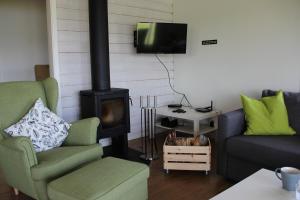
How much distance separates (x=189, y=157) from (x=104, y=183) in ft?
3.89

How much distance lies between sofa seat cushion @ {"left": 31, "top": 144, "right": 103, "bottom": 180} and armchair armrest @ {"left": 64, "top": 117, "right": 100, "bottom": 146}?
0.10 meters

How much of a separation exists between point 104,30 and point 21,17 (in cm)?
262

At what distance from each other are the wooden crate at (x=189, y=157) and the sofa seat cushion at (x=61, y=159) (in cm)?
73

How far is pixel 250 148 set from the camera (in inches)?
94.3

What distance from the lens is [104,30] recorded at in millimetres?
3133

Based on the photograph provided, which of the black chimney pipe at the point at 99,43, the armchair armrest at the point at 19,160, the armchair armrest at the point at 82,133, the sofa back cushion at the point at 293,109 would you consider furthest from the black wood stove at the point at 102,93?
the sofa back cushion at the point at 293,109

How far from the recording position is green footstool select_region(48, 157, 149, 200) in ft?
5.57

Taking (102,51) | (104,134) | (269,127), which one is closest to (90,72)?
(102,51)

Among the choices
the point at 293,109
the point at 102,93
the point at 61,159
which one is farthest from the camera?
the point at 102,93

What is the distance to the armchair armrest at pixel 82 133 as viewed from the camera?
8.14 feet

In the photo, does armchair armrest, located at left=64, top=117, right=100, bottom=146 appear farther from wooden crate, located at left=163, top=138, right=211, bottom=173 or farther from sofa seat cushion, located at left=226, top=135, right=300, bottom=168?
sofa seat cushion, located at left=226, top=135, right=300, bottom=168

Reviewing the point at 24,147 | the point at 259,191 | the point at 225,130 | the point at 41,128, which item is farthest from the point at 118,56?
the point at 259,191

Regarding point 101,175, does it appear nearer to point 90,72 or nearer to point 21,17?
point 90,72

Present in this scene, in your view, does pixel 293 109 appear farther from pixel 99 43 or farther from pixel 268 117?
pixel 99 43
